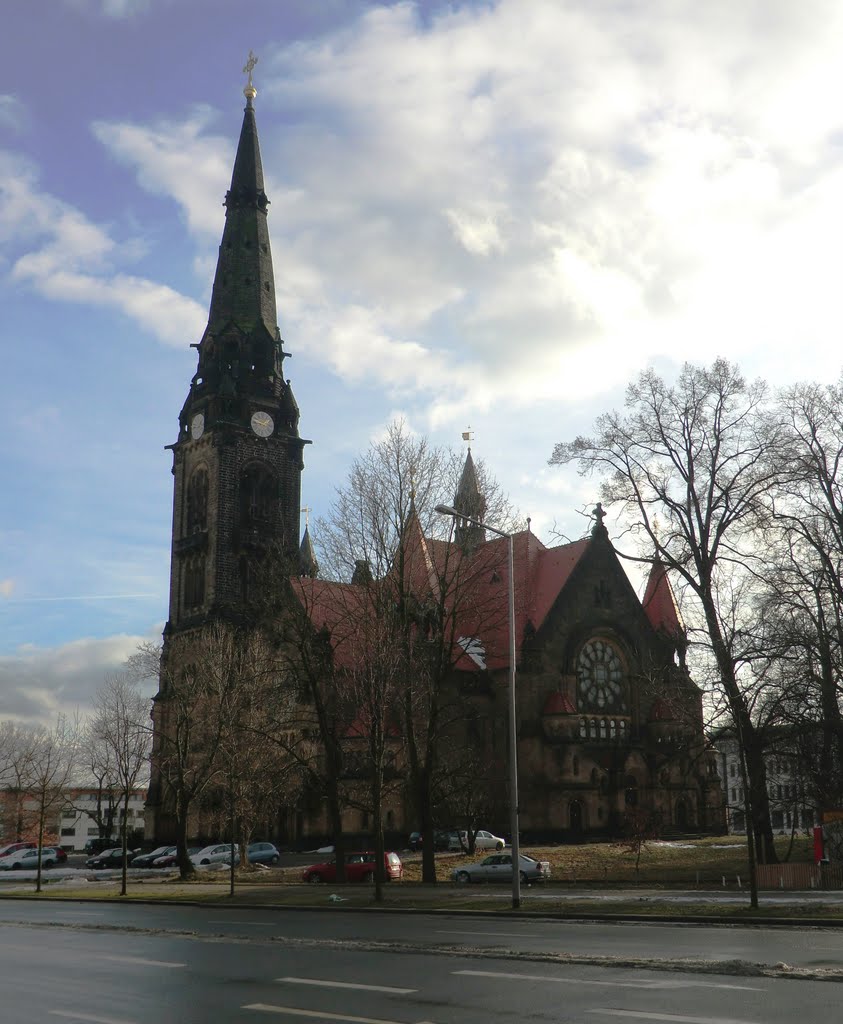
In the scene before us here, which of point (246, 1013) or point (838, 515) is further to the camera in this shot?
point (838, 515)

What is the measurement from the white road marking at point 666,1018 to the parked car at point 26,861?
60.8 m

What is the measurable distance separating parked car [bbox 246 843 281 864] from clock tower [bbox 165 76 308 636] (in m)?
16.6

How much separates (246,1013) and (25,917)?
60.9 ft

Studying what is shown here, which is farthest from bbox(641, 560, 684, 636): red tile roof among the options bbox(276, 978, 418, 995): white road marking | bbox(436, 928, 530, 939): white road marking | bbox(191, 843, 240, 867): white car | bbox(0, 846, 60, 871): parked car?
bbox(276, 978, 418, 995): white road marking

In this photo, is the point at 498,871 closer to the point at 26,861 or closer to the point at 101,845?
the point at 26,861

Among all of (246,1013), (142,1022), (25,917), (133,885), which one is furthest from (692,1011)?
(133,885)

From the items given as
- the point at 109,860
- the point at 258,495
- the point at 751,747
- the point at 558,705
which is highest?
the point at 258,495

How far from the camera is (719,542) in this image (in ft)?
123

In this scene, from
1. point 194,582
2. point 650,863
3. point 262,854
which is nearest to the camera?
point 650,863

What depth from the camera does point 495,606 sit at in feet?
176

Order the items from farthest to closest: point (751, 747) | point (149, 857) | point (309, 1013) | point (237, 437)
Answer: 1. point (237, 437)
2. point (149, 857)
3. point (751, 747)
4. point (309, 1013)

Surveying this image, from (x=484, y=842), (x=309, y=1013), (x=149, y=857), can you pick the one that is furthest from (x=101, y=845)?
(x=309, y=1013)

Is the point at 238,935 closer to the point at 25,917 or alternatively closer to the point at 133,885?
the point at 25,917

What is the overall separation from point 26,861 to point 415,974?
59256 mm
